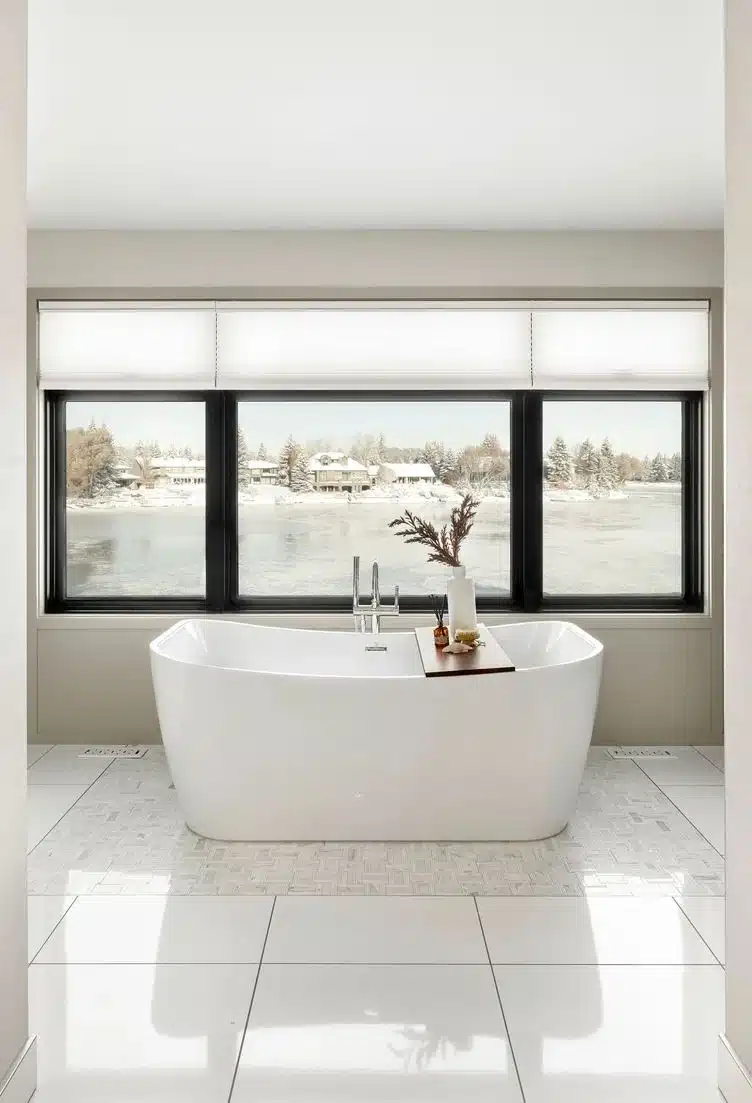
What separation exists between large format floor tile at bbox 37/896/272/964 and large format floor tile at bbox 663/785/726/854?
1.71m

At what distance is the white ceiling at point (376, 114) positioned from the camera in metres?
2.38

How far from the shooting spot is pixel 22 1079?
5.78 feet

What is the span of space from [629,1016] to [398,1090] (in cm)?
63

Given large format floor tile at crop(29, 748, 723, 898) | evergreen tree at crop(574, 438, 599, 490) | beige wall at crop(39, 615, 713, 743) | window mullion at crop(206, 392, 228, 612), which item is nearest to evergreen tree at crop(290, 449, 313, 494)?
window mullion at crop(206, 392, 228, 612)

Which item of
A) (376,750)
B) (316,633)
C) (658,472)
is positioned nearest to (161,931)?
(376,750)

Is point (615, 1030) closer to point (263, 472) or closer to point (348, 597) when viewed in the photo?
point (348, 597)

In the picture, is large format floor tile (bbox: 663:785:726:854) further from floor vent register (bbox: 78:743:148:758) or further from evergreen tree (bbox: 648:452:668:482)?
floor vent register (bbox: 78:743:148:758)

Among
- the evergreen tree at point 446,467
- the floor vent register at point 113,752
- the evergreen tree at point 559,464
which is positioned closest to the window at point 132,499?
the floor vent register at point 113,752

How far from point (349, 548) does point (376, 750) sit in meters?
1.61

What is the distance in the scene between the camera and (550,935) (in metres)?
2.46

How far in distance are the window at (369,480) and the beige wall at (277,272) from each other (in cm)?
41

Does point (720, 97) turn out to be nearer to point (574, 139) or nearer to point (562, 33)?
point (574, 139)

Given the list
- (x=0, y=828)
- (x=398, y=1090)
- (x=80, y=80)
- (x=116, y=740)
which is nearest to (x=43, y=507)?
(x=116, y=740)

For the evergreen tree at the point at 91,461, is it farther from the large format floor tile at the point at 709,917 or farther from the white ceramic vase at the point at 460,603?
the large format floor tile at the point at 709,917
